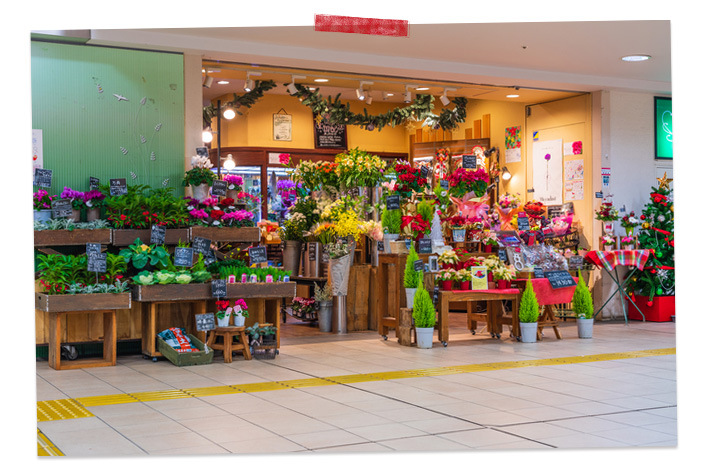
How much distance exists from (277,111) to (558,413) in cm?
842

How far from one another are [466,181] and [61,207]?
395 cm

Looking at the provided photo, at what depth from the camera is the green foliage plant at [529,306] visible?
27.7ft

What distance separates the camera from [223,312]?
7363mm

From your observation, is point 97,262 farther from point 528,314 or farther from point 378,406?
point 528,314

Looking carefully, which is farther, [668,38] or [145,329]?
[668,38]

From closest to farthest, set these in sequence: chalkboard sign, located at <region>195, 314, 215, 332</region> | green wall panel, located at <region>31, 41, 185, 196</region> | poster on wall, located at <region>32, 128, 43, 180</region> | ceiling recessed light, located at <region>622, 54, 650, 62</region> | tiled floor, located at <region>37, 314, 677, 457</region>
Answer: tiled floor, located at <region>37, 314, 677, 457</region>
chalkboard sign, located at <region>195, 314, 215, 332</region>
poster on wall, located at <region>32, 128, 43, 180</region>
green wall panel, located at <region>31, 41, 185, 196</region>
ceiling recessed light, located at <region>622, 54, 650, 62</region>

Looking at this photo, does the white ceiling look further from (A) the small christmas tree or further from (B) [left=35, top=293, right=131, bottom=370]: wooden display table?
(B) [left=35, top=293, right=131, bottom=370]: wooden display table

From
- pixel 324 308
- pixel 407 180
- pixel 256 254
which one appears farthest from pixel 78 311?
pixel 407 180

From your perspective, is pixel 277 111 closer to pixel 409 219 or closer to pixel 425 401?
pixel 409 219

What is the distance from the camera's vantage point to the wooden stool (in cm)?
729

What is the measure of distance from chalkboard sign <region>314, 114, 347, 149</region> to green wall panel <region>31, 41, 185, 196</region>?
4847 mm

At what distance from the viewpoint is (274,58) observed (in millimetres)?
8656

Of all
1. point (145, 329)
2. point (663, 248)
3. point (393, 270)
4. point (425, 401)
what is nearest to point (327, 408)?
point (425, 401)

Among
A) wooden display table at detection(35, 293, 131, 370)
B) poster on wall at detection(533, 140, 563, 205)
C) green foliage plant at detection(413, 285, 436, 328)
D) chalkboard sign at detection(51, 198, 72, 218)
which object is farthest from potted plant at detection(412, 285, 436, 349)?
poster on wall at detection(533, 140, 563, 205)
